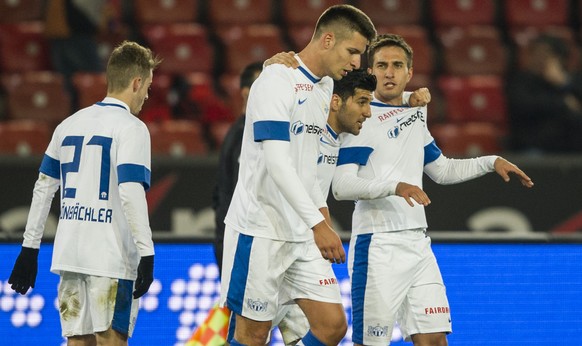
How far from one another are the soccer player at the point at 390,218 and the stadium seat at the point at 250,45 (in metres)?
5.29

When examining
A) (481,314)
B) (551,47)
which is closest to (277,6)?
(551,47)

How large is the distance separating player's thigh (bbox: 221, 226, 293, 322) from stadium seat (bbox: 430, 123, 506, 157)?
559 centimetres

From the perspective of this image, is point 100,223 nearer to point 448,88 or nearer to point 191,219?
point 191,219

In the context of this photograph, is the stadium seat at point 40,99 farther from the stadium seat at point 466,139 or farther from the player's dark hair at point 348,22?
the player's dark hair at point 348,22

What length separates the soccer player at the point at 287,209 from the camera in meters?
5.26

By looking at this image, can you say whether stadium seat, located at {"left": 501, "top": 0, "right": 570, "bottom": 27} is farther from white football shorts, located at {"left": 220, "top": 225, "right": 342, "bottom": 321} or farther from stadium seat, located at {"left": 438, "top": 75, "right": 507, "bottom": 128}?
white football shorts, located at {"left": 220, "top": 225, "right": 342, "bottom": 321}

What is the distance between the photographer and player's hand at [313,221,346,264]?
4.85 meters

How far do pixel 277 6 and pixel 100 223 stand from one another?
7.27 meters

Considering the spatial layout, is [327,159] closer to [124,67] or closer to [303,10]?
[124,67]

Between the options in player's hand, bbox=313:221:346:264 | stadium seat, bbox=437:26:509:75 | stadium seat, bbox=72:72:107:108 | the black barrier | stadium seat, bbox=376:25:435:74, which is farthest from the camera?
stadium seat, bbox=437:26:509:75

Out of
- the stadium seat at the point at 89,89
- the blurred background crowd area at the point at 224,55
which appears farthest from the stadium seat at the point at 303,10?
the stadium seat at the point at 89,89

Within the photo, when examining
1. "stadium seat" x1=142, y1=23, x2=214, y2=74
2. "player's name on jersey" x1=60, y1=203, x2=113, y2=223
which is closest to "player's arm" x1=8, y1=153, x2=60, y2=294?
"player's name on jersey" x1=60, y1=203, x2=113, y2=223

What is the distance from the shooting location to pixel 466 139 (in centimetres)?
1082

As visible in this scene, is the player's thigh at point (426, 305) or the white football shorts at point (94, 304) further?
the player's thigh at point (426, 305)
